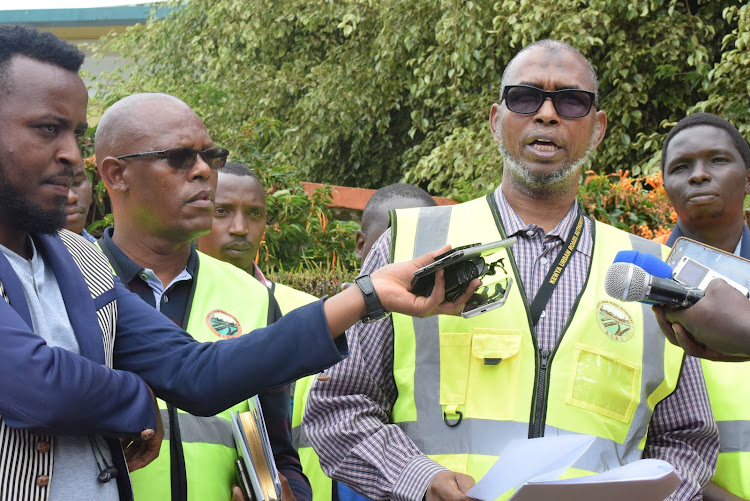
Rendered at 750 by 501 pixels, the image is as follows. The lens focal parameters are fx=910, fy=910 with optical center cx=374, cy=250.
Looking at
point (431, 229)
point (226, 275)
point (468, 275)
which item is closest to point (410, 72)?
point (226, 275)

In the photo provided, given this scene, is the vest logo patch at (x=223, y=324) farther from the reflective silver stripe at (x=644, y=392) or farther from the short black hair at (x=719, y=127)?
the short black hair at (x=719, y=127)

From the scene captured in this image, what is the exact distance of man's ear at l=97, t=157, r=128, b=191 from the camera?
338 centimetres

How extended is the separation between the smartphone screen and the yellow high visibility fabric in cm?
80

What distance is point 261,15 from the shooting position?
1265 cm

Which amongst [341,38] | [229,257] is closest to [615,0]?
[341,38]

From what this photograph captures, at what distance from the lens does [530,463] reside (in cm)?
228

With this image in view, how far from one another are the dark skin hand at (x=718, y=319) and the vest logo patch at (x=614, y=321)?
392 millimetres

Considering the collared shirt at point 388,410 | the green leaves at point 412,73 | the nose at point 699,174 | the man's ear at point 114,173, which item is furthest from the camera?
the green leaves at point 412,73

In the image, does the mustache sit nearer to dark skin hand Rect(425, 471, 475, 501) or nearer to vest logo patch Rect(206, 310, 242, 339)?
vest logo patch Rect(206, 310, 242, 339)

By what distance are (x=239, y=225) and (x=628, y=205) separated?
392 centimetres

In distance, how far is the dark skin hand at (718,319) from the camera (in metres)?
2.35

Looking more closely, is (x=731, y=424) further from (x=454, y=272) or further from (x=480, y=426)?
(x=454, y=272)

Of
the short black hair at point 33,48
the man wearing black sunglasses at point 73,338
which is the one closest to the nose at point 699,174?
the man wearing black sunglasses at point 73,338

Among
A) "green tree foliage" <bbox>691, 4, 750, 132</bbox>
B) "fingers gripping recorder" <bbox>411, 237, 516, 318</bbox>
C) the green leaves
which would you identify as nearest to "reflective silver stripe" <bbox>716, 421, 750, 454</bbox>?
"fingers gripping recorder" <bbox>411, 237, 516, 318</bbox>
